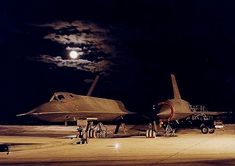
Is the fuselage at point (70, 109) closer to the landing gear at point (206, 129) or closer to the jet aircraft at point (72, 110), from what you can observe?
the jet aircraft at point (72, 110)

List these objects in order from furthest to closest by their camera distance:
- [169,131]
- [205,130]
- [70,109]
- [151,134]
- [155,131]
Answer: [205,130] < [169,131] < [155,131] < [151,134] < [70,109]

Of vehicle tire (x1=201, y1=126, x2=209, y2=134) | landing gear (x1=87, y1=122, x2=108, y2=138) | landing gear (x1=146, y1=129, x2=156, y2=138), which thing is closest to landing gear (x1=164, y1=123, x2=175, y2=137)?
landing gear (x1=146, y1=129, x2=156, y2=138)

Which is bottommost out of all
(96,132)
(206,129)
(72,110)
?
(96,132)

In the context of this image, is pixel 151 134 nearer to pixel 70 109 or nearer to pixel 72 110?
pixel 72 110

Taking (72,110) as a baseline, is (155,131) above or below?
below

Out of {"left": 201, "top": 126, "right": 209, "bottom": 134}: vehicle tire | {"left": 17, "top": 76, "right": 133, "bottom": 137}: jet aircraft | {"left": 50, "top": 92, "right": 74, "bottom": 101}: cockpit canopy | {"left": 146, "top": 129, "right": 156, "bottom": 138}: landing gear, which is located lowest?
{"left": 146, "top": 129, "right": 156, "bottom": 138}: landing gear

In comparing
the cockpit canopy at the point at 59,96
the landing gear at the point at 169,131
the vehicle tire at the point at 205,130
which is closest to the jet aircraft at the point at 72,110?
the cockpit canopy at the point at 59,96

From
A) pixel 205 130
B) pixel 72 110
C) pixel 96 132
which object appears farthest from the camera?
pixel 205 130

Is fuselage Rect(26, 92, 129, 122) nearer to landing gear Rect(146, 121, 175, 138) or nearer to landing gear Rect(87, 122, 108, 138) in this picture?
landing gear Rect(87, 122, 108, 138)

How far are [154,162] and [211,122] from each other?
27.0 m

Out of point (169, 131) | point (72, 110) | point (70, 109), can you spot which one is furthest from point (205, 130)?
point (70, 109)

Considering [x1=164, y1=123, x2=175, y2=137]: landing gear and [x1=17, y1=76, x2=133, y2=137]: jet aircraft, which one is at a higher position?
[x1=17, y1=76, x2=133, y2=137]: jet aircraft

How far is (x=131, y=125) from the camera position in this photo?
51469 millimetres

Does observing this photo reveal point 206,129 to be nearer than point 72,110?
No
